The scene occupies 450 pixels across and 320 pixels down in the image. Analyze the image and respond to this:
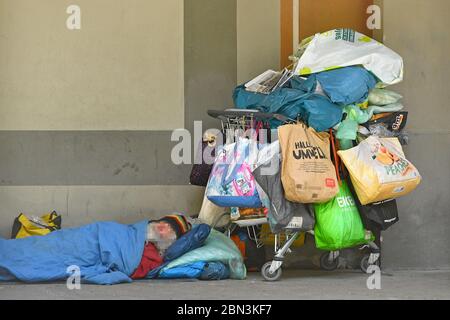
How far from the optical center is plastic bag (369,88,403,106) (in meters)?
7.69

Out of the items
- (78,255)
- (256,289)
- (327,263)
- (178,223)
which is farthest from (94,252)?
(327,263)

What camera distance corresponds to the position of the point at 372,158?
7332 mm

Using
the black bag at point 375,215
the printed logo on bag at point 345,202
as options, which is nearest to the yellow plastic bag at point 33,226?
the printed logo on bag at point 345,202

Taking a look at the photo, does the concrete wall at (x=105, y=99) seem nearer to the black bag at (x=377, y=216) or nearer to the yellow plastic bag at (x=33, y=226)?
the yellow plastic bag at (x=33, y=226)

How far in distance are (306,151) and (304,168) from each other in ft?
0.51

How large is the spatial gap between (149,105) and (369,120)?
1946 millimetres

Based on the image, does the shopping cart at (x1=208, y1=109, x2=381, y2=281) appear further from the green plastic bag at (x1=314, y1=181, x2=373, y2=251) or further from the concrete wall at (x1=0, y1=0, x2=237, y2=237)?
the concrete wall at (x1=0, y1=0, x2=237, y2=237)

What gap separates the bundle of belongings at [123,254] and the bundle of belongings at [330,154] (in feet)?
1.64

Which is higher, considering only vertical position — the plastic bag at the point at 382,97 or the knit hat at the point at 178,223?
the plastic bag at the point at 382,97

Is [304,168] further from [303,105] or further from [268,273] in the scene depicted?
[268,273]

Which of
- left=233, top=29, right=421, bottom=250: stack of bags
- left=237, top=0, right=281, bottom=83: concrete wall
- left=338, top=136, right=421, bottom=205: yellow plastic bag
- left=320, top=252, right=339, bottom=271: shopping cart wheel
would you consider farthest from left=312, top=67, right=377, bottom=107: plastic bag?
left=320, top=252, right=339, bottom=271: shopping cart wheel

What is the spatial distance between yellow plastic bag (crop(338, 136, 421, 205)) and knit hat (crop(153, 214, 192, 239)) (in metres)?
1.35

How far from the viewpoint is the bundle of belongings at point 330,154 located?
7223mm
